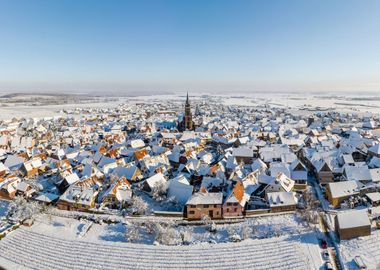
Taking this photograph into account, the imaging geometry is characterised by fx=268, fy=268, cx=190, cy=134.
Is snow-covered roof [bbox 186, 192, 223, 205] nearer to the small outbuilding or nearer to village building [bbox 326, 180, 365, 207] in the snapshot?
the small outbuilding

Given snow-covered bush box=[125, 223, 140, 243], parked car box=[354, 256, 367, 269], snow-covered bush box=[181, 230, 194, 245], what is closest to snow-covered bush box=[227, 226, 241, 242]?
snow-covered bush box=[181, 230, 194, 245]

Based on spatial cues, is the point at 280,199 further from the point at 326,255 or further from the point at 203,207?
the point at 203,207

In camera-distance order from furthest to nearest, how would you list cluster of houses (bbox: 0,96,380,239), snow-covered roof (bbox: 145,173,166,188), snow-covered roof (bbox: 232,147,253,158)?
snow-covered roof (bbox: 232,147,253,158), snow-covered roof (bbox: 145,173,166,188), cluster of houses (bbox: 0,96,380,239)

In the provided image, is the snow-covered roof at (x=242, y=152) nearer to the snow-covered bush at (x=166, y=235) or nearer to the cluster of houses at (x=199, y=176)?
the cluster of houses at (x=199, y=176)

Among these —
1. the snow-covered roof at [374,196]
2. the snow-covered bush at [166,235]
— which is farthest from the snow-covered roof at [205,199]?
the snow-covered roof at [374,196]

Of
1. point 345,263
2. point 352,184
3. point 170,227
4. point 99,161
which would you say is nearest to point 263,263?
point 345,263

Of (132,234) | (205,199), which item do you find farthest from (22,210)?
(205,199)

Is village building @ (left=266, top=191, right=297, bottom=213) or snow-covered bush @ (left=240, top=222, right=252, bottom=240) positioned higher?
village building @ (left=266, top=191, right=297, bottom=213)
